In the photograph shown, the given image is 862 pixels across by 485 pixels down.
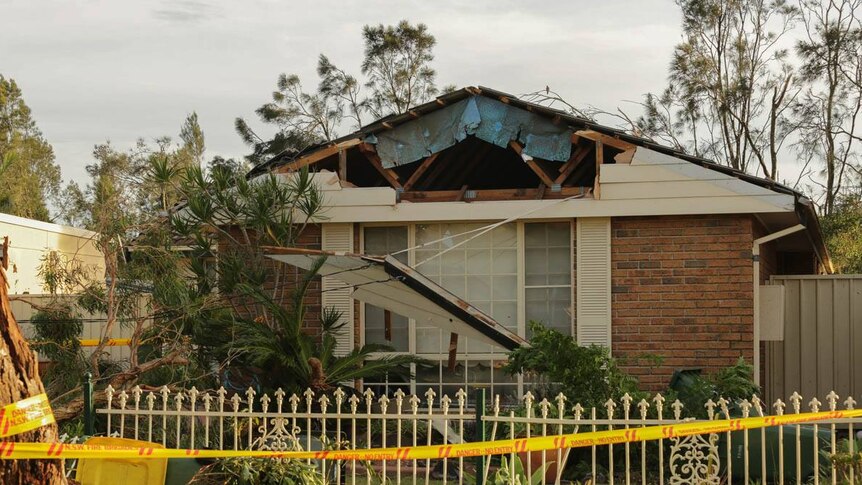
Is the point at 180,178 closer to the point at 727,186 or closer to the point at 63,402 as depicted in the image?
the point at 63,402

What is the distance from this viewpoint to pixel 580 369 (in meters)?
9.32

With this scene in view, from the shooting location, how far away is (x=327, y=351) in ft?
35.7

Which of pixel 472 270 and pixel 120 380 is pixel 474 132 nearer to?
pixel 472 270

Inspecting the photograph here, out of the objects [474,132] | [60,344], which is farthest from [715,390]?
[60,344]

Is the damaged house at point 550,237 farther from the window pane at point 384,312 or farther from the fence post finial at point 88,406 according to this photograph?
the fence post finial at point 88,406

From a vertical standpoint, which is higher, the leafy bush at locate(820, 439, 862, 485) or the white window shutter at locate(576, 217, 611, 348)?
the white window shutter at locate(576, 217, 611, 348)

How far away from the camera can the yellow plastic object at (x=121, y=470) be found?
24.7ft

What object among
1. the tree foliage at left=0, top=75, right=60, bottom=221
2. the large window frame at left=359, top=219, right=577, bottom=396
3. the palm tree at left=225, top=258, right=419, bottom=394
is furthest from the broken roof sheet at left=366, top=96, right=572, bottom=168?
the tree foliage at left=0, top=75, right=60, bottom=221

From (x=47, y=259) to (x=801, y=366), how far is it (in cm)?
945

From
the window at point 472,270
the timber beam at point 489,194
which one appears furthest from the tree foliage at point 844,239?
the window at point 472,270

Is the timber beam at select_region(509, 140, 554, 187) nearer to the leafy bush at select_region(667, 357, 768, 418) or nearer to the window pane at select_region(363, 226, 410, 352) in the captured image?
the window pane at select_region(363, 226, 410, 352)

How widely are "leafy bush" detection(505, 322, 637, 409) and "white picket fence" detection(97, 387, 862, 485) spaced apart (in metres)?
0.15

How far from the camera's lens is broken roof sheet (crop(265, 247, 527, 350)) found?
32.6ft

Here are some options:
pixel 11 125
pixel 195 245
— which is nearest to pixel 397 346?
pixel 195 245
